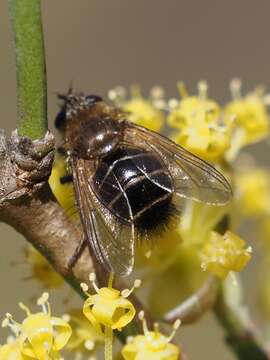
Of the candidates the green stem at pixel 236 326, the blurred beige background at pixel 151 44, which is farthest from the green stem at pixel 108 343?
the blurred beige background at pixel 151 44

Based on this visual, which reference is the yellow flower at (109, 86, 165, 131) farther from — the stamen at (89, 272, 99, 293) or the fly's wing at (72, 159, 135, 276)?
the stamen at (89, 272, 99, 293)

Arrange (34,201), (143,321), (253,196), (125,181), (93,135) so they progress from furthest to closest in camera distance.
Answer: (253,196)
(93,135)
(125,181)
(143,321)
(34,201)

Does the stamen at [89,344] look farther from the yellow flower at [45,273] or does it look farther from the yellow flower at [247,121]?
the yellow flower at [247,121]

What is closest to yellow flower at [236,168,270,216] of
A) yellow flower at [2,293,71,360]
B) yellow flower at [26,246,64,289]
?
yellow flower at [26,246,64,289]

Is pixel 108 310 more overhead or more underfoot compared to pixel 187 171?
more underfoot

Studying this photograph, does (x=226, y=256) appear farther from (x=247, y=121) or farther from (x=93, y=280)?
→ (x=247, y=121)

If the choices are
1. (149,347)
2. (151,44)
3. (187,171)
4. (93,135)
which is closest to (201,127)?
(187,171)

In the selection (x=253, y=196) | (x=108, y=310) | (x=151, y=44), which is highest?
(x=108, y=310)
